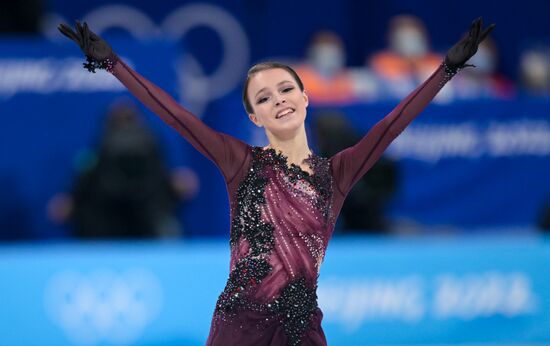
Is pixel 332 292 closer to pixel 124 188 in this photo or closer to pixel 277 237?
pixel 124 188

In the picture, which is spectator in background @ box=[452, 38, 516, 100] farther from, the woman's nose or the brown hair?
the woman's nose

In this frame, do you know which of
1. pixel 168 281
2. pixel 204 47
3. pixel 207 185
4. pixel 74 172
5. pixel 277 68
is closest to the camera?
pixel 277 68

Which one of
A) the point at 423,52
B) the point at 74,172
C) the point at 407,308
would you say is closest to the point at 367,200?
the point at 407,308

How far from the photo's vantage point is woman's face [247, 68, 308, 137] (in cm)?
374

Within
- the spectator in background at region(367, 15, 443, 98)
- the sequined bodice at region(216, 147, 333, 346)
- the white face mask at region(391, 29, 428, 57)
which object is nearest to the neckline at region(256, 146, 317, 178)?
the sequined bodice at region(216, 147, 333, 346)

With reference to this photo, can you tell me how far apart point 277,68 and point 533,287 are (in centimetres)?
327

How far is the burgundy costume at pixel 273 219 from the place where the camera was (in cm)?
361

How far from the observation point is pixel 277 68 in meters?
3.80

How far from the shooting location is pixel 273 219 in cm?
369

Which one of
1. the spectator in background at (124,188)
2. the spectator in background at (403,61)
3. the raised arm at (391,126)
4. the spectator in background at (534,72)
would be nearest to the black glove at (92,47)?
the raised arm at (391,126)

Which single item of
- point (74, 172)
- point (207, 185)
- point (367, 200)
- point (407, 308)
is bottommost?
point (407, 308)

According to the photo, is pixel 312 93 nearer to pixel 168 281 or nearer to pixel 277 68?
pixel 168 281

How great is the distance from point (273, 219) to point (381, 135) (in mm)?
503

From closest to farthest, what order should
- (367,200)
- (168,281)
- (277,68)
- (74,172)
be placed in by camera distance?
1. (277,68)
2. (168,281)
3. (367,200)
4. (74,172)
